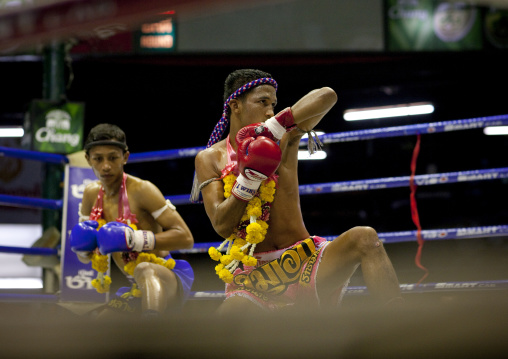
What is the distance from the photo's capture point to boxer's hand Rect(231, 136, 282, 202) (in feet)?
6.46

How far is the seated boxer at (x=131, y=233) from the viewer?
257cm

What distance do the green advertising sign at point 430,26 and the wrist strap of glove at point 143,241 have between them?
16.4 feet

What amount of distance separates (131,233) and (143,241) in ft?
0.23

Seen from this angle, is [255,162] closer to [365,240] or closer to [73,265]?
[365,240]

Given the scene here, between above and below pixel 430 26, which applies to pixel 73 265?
below

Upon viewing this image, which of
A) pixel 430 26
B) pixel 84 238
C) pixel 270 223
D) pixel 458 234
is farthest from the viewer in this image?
pixel 430 26

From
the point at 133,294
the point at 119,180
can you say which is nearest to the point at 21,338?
the point at 133,294

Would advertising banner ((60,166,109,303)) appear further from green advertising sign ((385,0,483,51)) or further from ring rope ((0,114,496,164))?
green advertising sign ((385,0,483,51))

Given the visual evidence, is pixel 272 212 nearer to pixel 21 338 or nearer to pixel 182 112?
pixel 21 338

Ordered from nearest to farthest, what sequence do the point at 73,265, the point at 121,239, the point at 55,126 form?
1. the point at 121,239
2. the point at 73,265
3. the point at 55,126

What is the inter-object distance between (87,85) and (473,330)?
8.13 m

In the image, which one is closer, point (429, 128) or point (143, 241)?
point (143, 241)

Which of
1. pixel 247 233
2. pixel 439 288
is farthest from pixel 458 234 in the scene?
pixel 247 233

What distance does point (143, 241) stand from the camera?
263cm
